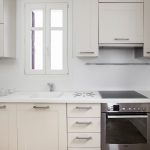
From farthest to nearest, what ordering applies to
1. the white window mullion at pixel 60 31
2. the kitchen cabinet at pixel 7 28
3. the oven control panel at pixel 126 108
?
the white window mullion at pixel 60 31 < the kitchen cabinet at pixel 7 28 < the oven control panel at pixel 126 108

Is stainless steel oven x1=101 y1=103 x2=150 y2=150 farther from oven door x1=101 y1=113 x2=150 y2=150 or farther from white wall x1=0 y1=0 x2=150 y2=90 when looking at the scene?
white wall x1=0 y1=0 x2=150 y2=90

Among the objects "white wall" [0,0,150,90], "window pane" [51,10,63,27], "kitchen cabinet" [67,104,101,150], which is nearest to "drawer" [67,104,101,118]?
"kitchen cabinet" [67,104,101,150]

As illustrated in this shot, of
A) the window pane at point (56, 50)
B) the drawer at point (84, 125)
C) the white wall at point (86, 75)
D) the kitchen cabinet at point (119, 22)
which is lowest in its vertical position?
the drawer at point (84, 125)

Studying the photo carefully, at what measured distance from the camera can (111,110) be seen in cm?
214

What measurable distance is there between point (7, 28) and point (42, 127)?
132 centimetres

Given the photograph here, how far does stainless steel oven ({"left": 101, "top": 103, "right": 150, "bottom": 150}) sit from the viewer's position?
213 centimetres

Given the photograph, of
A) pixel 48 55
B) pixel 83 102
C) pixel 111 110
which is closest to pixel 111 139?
pixel 111 110

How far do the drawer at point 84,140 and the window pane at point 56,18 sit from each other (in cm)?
153

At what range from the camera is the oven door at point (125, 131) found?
2.14 meters

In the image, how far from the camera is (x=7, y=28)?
96.6 inches

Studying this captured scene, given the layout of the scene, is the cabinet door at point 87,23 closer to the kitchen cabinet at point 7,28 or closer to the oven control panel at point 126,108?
the oven control panel at point 126,108

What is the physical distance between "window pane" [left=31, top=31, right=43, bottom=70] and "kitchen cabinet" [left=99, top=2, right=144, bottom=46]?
0.92m

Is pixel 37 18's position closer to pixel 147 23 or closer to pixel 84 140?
pixel 147 23

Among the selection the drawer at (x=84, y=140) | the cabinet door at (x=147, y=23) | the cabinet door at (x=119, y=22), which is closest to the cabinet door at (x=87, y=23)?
the cabinet door at (x=119, y=22)
